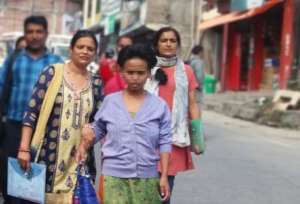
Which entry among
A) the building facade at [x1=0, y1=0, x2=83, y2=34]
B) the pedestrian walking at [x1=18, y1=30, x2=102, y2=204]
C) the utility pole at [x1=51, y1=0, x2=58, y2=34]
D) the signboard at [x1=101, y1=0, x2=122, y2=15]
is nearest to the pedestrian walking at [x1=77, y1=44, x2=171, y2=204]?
the pedestrian walking at [x1=18, y1=30, x2=102, y2=204]

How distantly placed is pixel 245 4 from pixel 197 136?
63.0ft

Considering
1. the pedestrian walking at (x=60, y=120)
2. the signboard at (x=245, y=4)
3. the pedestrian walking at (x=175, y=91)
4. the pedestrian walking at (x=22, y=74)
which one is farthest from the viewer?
the signboard at (x=245, y=4)

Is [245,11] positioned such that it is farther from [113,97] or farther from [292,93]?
[113,97]

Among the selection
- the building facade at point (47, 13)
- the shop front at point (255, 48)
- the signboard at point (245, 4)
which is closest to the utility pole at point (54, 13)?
the building facade at point (47, 13)

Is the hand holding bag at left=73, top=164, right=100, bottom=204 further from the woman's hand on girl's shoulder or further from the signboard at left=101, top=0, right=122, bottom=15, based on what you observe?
the signboard at left=101, top=0, right=122, bottom=15

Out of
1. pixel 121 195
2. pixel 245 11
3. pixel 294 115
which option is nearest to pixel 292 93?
pixel 294 115

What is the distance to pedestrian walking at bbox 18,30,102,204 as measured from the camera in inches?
191

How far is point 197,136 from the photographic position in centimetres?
544

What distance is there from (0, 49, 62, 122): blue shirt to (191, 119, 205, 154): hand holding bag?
108 cm

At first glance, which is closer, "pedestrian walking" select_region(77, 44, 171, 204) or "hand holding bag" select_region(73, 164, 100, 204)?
"hand holding bag" select_region(73, 164, 100, 204)

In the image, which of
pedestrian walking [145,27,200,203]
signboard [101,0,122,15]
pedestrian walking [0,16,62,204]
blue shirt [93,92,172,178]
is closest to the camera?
blue shirt [93,92,172,178]

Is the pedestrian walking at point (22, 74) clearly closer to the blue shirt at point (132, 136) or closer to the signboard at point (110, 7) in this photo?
the blue shirt at point (132, 136)

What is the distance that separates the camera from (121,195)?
4406mm

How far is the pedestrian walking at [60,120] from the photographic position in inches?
191
